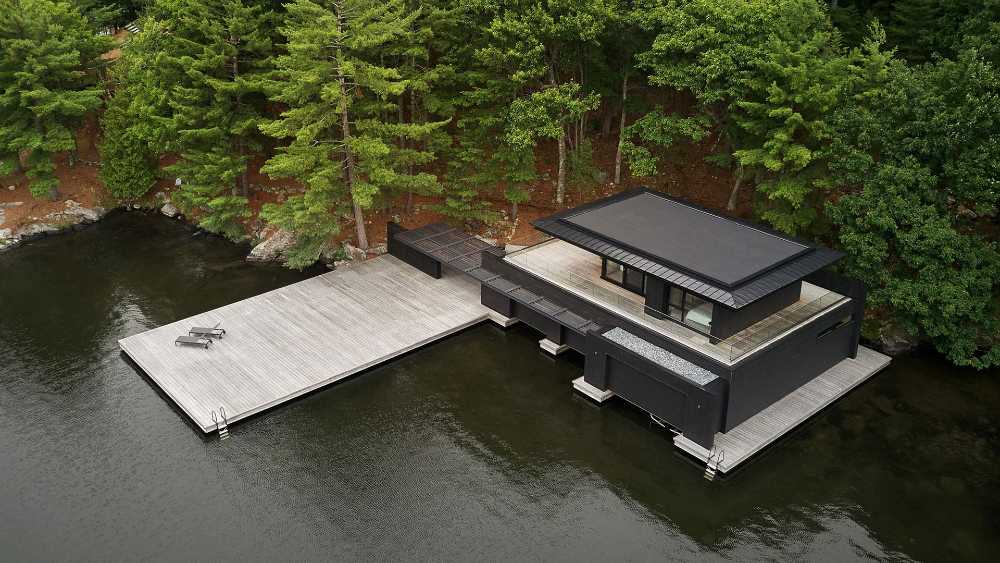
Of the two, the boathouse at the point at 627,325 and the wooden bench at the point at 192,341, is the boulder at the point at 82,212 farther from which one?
the wooden bench at the point at 192,341

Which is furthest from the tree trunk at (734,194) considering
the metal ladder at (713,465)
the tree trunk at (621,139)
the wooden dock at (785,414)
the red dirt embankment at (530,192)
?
the metal ladder at (713,465)

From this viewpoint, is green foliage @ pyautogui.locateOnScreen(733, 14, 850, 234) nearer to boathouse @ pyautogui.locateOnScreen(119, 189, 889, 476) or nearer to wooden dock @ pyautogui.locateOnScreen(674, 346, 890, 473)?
boathouse @ pyautogui.locateOnScreen(119, 189, 889, 476)

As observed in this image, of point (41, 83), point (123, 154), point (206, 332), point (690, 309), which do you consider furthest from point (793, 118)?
point (41, 83)

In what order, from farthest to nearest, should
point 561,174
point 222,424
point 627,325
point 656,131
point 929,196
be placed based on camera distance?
point 561,174
point 656,131
point 627,325
point 929,196
point 222,424

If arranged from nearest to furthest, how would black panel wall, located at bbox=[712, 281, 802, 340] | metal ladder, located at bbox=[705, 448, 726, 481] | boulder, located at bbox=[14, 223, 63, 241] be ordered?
metal ladder, located at bbox=[705, 448, 726, 481] < black panel wall, located at bbox=[712, 281, 802, 340] < boulder, located at bbox=[14, 223, 63, 241]

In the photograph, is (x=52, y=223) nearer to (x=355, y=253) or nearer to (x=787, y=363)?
(x=355, y=253)

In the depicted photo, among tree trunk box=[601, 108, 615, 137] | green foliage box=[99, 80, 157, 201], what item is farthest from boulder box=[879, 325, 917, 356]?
green foliage box=[99, 80, 157, 201]

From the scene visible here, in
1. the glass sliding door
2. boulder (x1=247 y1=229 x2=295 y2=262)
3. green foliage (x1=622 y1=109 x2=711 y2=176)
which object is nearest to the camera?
the glass sliding door

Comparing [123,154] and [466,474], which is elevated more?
[123,154]
